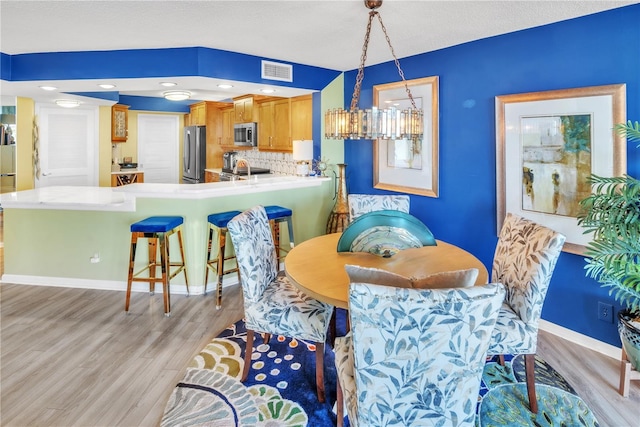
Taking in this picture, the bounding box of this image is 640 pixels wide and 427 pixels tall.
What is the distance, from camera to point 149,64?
346 cm

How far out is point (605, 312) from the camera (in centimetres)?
262

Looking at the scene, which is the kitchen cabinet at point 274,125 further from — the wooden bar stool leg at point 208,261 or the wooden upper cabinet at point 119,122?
the wooden upper cabinet at point 119,122

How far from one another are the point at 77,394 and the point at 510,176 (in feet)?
10.9

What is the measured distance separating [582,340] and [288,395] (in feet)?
7.09

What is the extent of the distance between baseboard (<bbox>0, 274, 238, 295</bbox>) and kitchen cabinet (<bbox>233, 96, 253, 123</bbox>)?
2.93 meters

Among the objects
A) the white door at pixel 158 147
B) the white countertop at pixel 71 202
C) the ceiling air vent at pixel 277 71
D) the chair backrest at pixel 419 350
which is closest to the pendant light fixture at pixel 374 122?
the chair backrest at pixel 419 350

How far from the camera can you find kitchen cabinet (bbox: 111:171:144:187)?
21.2 feet

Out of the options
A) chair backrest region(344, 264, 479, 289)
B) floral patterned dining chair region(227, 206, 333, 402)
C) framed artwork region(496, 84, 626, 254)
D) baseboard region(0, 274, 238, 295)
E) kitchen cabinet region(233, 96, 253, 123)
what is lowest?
baseboard region(0, 274, 238, 295)

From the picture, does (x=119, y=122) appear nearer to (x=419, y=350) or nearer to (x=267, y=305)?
(x=267, y=305)

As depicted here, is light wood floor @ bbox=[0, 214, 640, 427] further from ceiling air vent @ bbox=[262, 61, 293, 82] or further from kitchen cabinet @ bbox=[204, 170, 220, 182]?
kitchen cabinet @ bbox=[204, 170, 220, 182]

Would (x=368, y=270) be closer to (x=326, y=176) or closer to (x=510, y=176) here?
(x=510, y=176)

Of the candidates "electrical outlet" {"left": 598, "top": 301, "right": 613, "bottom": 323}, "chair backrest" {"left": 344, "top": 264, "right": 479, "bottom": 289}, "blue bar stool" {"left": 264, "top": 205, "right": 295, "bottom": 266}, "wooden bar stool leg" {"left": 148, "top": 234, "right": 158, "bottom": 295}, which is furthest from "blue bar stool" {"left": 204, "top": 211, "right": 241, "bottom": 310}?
"electrical outlet" {"left": 598, "top": 301, "right": 613, "bottom": 323}

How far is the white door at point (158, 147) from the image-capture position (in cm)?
762

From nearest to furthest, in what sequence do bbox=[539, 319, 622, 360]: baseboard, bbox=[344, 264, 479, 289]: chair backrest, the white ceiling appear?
1. bbox=[344, 264, 479, 289]: chair backrest
2. the white ceiling
3. bbox=[539, 319, 622, 360]: baseboard
